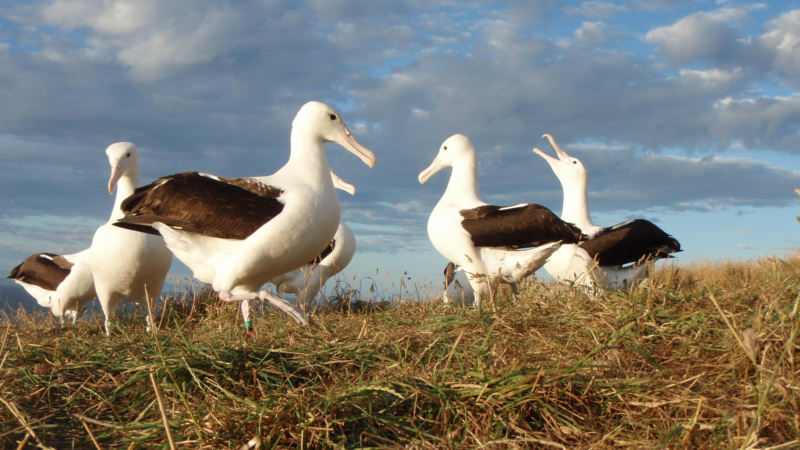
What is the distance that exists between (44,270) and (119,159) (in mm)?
3433

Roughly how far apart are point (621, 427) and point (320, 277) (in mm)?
6797

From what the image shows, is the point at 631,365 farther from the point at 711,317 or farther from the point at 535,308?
the point at 535,308

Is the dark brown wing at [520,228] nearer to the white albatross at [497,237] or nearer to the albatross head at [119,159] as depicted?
the white albatross at [497,237]

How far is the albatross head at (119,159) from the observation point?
7.70m

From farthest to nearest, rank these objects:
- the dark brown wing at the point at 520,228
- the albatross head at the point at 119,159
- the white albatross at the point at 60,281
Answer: the white albatross at the point at 60,281, the albatross head at the point at 119,159, the dark brown wing at the point at 520,228

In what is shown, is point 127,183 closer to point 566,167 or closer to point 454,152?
point 454,152

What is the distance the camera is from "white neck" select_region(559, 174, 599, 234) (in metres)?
9.54

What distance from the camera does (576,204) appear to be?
9.62 metres

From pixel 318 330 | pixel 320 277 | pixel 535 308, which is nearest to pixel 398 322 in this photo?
pixel 318 330

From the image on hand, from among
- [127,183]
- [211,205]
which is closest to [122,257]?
[127,183]

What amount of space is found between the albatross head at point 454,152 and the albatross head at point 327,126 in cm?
259

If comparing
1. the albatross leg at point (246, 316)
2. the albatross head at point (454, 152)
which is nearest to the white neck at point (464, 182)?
the albatross head at point (454, 152)

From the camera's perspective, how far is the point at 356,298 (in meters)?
8.03

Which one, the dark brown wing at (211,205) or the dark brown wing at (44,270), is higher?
the dark brown wing at (211,205)
